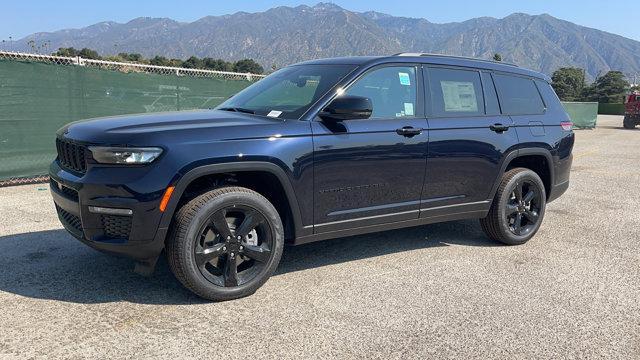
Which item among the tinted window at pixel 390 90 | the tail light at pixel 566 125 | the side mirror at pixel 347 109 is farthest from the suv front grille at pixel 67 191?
the tail light at pixel 566 125

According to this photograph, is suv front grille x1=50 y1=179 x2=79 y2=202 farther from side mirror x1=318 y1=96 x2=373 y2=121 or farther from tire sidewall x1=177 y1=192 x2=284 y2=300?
side mirror x1=318 y1=96 x2=373 y2=121

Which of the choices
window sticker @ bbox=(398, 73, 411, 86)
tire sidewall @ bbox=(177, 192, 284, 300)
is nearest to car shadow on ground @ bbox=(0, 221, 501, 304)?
tire sidewall @ bbox=(177, 192, 284, 300)

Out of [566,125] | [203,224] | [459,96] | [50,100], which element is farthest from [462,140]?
[50,100]

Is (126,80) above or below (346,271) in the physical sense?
above

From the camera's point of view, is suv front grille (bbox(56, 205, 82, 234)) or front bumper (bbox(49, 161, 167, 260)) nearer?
front bumper (bbox(49, 161, 167, 260))

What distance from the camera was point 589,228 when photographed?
6.16 meters

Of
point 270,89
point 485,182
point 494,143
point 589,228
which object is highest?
point 270,89

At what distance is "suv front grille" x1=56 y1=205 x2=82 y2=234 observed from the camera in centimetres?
364

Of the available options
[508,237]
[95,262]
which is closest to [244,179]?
[95,262]

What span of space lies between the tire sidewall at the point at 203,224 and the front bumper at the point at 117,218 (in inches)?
7.4

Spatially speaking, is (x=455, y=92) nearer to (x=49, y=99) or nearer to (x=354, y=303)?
(x=354, y=303)

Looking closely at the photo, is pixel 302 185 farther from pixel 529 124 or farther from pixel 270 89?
pixel 529 124

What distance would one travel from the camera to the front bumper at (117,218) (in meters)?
3.37

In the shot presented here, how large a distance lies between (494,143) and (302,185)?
2.09 meters
